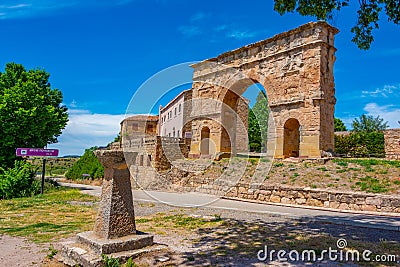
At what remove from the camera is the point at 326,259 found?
4.15m

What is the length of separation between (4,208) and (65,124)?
922 cm

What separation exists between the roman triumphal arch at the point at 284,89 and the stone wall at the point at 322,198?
4.50 meters

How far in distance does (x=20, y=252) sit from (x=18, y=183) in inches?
390

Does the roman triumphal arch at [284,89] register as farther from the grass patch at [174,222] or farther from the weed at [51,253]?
the weed at [51,253]

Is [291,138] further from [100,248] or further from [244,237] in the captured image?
[100,248]

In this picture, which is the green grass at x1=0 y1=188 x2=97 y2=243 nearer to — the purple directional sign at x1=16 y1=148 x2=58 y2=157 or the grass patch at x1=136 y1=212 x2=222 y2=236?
the grass patch at x1=136 y1=212 x2=222 y2=236

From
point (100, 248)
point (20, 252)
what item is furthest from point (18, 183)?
point (100, 248)

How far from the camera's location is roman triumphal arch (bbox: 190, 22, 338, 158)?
14203 millimetres

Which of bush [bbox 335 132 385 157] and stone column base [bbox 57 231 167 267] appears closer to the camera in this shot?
stone column base [bbox 57 231 167 267]

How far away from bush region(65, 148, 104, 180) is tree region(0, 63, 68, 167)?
4.46m

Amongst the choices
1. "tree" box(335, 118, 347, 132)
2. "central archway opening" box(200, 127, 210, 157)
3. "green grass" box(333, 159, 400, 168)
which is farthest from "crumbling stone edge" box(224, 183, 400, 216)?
"tree" box(335, 118, 347, 132)

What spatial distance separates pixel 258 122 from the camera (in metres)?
33.5

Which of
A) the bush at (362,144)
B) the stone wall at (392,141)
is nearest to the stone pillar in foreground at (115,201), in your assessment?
the bush at (362,144)

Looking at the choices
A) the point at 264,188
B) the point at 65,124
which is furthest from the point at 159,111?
the point at 264,188
